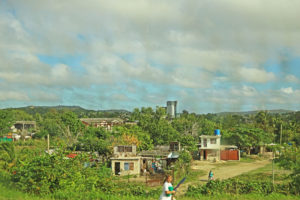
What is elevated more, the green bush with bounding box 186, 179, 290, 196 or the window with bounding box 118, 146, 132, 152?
the window with bounding box 118, 146, 132, 152

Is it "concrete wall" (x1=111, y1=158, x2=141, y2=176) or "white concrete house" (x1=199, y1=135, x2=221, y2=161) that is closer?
"concrete wall" (x1=111, y1=158, x2=141, y2=176)

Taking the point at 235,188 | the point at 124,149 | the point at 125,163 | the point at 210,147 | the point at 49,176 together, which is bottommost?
the point at 125,163

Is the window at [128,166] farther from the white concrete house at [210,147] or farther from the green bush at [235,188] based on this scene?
the green bush at [235,188]

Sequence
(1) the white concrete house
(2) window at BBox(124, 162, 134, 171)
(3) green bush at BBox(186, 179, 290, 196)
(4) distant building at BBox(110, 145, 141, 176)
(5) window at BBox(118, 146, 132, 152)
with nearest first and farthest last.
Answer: (3) green bush at BBox(186, 179, 290, 196) < (4) distant building at BBox(110, 145, 141, 176) < (2) window at BBox(124, 162, 134, 171) < (5) window at BBox(118, 146, 132, 152) < (1) the white concrete house

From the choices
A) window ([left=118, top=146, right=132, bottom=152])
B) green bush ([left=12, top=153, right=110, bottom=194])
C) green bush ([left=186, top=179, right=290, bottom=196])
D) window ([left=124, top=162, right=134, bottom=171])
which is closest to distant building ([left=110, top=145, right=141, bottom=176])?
window ([left=124, top=162, right=134, bottom=171])

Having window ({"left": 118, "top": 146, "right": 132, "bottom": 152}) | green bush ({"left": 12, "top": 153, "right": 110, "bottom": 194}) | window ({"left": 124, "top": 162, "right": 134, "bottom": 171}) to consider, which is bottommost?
window ({"left": 124, "top": 162, "right": 134, "bottom": 171})

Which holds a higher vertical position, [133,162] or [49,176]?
[49,176]

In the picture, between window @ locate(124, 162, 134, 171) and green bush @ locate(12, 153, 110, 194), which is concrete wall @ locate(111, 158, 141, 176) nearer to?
window @ locate(124, 162, 134, 171)

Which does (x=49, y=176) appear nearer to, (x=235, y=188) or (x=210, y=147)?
(x=235, y=188)

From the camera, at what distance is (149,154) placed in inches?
1207

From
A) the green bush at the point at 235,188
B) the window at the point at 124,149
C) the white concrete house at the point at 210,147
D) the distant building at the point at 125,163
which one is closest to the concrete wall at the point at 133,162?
the distant building at the point at 125,163

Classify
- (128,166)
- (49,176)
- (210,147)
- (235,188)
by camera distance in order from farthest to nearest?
(210,147) → (128,166) → (235,188) → (49,176)

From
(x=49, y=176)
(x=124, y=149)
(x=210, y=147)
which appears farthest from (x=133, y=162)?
(x=49, y=176)

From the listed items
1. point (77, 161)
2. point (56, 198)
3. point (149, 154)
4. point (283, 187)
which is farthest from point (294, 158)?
point (149, 154)
